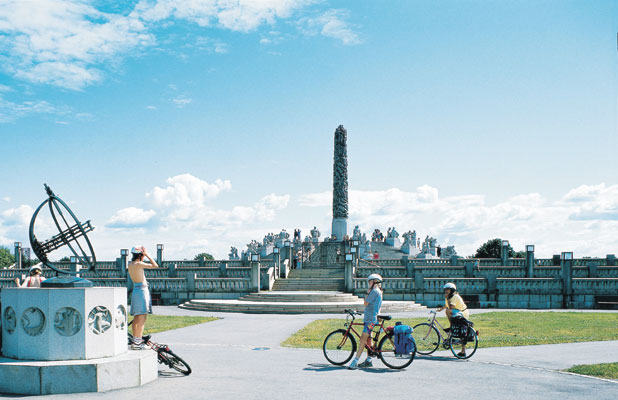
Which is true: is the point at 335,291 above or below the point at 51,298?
below

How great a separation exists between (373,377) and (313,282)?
1031 inches

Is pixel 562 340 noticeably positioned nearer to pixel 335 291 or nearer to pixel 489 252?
pixel 335 291

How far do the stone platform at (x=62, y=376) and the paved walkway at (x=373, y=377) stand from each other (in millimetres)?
238

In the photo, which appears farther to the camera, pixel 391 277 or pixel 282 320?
pixel 391 277

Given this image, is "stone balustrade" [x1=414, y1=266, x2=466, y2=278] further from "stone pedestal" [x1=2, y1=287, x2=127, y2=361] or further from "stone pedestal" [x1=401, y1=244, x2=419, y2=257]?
"stone pedestal" [x1=2, y1=287, x2=127, y2=361]

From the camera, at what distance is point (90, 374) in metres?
8.75

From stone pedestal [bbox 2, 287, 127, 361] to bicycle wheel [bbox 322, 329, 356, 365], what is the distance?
4.16m

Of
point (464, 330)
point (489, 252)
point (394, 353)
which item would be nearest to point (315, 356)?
point (394, 353)

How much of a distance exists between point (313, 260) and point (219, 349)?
37.4m

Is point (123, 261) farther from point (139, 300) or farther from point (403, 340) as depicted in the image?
point (403, 340)

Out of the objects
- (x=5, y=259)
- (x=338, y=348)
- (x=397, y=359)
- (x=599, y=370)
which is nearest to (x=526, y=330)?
(x=599, y=370)

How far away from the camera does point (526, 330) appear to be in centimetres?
1914

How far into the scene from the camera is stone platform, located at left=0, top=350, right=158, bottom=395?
864 cm

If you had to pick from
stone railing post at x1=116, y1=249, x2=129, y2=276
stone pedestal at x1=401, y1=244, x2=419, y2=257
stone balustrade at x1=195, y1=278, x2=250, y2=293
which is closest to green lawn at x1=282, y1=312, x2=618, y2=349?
stone balustrade at x1=195, y1=278, x2=250, y2=293
